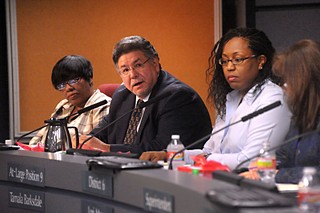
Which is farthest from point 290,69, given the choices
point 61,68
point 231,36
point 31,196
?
point 61,68

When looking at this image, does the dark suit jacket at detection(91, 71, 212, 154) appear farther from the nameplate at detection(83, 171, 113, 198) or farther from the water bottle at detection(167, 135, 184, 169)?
the nameplate at detection(83, 171, 113, 198)

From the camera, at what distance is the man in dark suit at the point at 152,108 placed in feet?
13.8

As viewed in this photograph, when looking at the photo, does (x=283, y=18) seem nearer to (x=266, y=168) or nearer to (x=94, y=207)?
(x=266, y=168)

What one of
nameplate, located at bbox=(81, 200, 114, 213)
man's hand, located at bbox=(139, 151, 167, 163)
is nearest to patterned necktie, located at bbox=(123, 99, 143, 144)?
man's hand, located at bbox=(139, 151, 167, 163)

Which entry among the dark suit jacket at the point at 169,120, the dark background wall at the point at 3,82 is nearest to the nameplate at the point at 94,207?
the dark suit jacket at the point at 169,120

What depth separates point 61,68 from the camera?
514 centimetres

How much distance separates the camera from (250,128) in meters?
3.51

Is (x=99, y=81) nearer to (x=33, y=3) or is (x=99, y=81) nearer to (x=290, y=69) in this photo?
(x=33, y=3)

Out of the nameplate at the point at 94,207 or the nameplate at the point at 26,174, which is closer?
the nameplate at the point at 94,207

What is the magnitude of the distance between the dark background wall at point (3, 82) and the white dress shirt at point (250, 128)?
9.05 feet

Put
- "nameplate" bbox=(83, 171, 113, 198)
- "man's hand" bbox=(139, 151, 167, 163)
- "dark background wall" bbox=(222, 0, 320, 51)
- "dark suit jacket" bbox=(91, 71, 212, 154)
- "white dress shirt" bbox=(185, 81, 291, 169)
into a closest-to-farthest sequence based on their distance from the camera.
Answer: "nameplate" bbox=(83, 171, 113, 198) → "white dress shirt" bbox=(185, 81, 291, 169) → "man's hand" bbox=(139, 151, 167, 163) → "dark suit jacket" bbox=(91, 71, 212, 154) → "dark background wall" bbox=(222, 0, 320, 51)

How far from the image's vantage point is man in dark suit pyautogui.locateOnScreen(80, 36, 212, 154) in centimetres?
421

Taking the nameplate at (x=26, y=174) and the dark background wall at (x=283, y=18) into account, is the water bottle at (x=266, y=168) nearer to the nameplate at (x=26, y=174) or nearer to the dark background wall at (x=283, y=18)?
the nameplate at (x=26, y=174)

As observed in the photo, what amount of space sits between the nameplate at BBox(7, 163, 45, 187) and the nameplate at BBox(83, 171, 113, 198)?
37 centimetres
